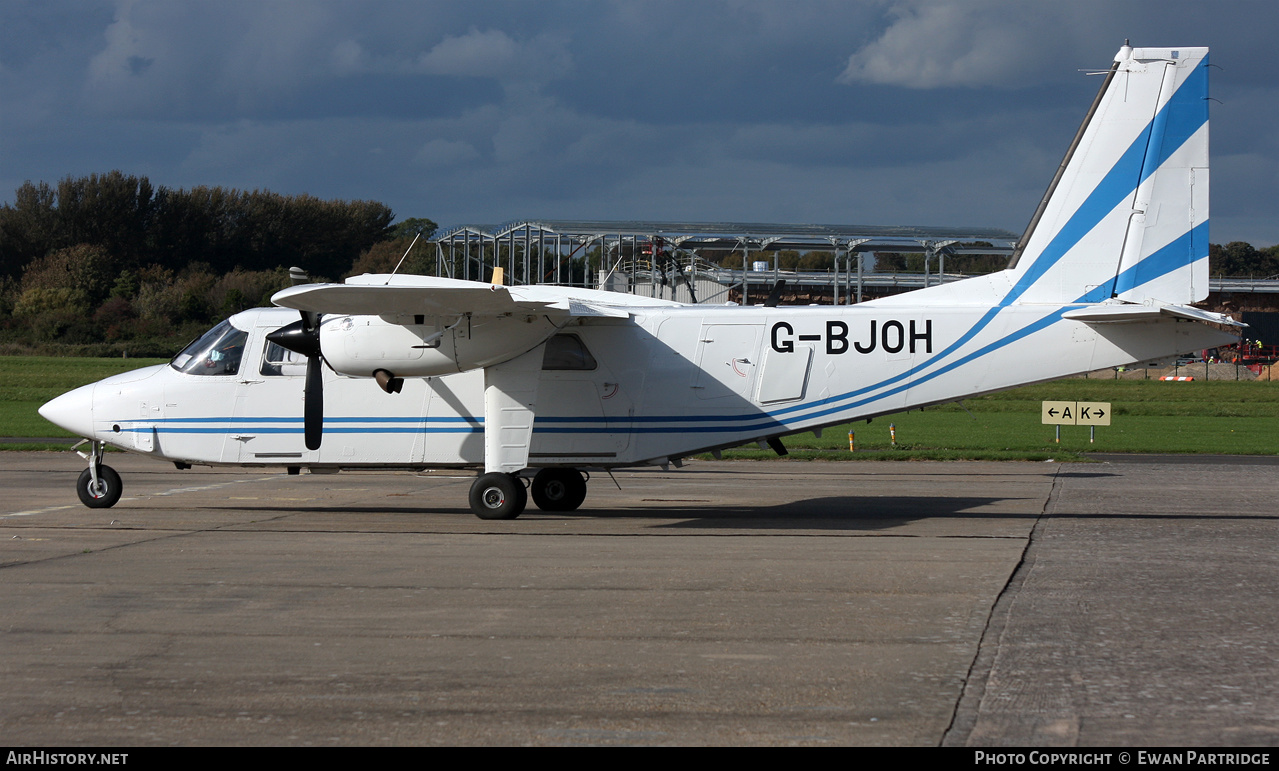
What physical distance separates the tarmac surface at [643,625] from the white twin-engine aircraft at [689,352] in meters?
1.10

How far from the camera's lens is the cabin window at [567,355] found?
587 inches

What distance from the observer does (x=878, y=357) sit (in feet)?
47.5

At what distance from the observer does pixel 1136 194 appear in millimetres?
14211

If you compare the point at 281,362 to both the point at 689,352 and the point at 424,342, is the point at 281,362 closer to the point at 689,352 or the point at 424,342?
the point at 424,342

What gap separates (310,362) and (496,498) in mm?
3342

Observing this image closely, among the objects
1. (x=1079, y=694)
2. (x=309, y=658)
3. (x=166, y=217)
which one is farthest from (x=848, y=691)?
(x=166, y=217)

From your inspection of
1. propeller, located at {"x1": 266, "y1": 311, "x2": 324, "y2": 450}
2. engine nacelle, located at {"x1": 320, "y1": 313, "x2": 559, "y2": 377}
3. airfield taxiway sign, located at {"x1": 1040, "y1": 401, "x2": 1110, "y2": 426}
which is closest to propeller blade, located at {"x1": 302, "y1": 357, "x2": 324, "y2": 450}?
propeller, located at {"x1": 266, "y1": 311, "x2": 324, "y2": 450}

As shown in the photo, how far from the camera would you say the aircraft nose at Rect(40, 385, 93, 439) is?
15781 mm

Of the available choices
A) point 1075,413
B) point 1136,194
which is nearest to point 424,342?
point 1136,194

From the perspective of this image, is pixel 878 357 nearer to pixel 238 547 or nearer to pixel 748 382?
pixel 748 382

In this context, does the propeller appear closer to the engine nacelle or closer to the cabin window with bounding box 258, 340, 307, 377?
the cabin window with bounding box 258, 340, 307, 377

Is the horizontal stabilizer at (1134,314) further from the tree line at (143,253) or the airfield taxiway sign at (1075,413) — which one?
the tree line at (143,253)

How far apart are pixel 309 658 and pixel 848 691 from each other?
3.61 meters

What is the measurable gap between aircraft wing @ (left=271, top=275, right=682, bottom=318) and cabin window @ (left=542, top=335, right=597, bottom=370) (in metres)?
0.54
